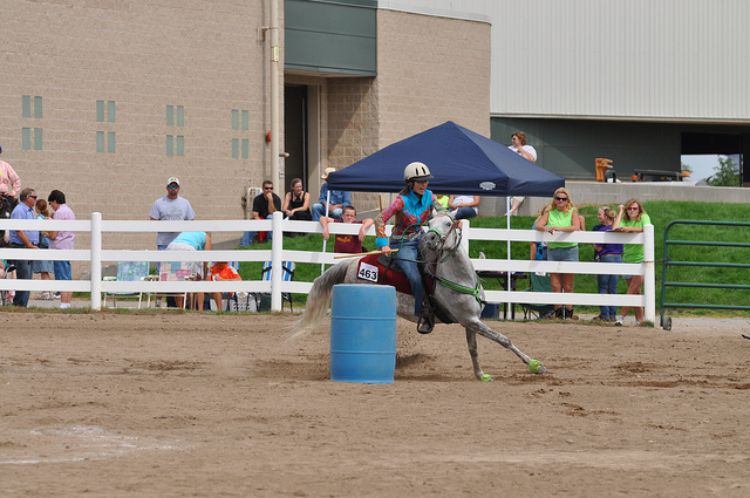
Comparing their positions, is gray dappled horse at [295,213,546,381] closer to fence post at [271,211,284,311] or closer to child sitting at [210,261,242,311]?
fence post at [271,211,284,311]

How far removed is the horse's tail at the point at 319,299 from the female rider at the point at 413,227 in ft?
2.13

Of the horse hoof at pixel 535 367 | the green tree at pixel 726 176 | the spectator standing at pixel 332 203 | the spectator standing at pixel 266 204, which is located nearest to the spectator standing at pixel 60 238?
the spectator standing at pixel 266 204

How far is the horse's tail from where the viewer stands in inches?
556

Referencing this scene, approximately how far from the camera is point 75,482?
27.3 feet

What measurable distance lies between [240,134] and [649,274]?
12.0m

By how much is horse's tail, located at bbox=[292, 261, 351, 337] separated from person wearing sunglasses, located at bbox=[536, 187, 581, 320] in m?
6.79

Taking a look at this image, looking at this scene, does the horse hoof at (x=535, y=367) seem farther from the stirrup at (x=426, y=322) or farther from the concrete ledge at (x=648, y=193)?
the concrete ledge at (x=648, y=193)

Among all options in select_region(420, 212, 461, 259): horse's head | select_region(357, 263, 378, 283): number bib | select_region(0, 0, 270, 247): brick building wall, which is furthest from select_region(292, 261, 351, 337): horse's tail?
select_region(0, 0, 270, 247): brick building wall

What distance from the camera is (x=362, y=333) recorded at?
43.0ft

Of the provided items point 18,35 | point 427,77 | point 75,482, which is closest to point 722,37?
point 427,77

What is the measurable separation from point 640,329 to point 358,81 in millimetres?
14832

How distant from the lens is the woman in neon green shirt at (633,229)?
20453mm

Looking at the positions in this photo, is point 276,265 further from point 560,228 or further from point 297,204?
point 297,204

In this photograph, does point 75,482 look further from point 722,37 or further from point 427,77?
point 722,37
